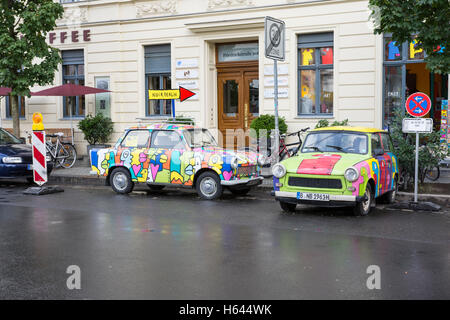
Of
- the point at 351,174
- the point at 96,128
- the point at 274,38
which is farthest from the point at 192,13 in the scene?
the point at 351,174

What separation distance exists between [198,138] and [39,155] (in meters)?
3.89

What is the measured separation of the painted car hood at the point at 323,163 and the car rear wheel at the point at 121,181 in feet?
13.8

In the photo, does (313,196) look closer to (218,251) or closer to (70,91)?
(218,251)

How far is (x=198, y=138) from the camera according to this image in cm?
1220

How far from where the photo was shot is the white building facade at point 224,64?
16.4 meters

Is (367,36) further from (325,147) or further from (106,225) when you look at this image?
(106,225)

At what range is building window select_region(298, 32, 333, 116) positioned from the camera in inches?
673

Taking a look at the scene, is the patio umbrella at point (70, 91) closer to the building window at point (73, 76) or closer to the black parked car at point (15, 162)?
the building window at point (73, 76)

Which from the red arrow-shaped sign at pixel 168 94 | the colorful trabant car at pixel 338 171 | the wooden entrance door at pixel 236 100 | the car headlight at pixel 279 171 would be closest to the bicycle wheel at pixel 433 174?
the colorful trabant car at pixel 338 171

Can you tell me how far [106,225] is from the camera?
8508mm

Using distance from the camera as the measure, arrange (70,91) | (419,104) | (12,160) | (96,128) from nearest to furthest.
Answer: (419,104)
(12,160)
(70,91)
(96,128)

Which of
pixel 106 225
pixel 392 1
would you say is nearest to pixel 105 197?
pixel 106 225

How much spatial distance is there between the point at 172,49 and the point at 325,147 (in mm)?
10513
